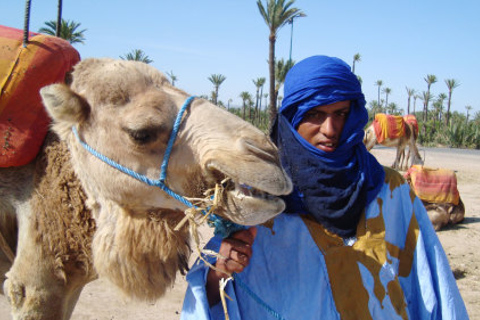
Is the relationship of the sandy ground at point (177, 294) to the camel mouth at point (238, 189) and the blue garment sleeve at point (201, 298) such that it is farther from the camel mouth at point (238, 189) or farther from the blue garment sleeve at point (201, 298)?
the camel mouth at point (238, 189)

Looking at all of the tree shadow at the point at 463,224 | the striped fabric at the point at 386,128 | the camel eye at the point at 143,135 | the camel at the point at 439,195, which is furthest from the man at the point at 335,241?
the striped fabric at the point at 386,128

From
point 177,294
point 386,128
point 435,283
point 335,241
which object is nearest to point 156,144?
point 335,241

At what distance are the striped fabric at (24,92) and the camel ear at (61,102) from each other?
330mm

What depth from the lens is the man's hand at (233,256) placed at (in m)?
1.37

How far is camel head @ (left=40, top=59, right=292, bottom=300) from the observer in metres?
1.37

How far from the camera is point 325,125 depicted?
170 cm

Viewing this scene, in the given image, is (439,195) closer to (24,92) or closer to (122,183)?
(122,183)

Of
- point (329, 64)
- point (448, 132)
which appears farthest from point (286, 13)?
point (329, 64)

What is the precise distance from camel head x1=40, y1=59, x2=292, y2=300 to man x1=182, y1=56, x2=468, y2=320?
206mm

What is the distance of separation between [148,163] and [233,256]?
0.49 meters

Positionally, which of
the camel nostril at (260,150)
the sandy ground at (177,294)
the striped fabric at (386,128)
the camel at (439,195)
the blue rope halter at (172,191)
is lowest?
the sandy ground at (177,294)

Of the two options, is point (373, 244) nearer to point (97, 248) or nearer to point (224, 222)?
point (224, 222)

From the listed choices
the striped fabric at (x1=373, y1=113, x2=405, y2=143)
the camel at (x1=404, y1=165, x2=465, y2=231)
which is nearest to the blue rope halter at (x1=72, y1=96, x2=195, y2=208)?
the camel at (x1=404, y1=165, x2=465, y2=231)

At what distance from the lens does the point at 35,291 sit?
1.78 metres
